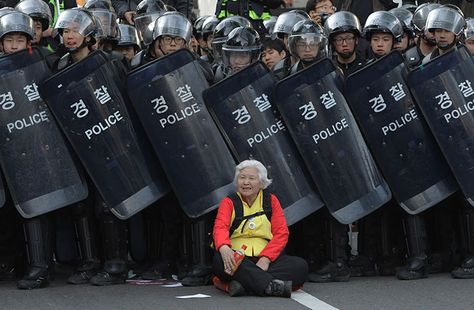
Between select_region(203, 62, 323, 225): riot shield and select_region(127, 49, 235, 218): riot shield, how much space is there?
12 centimetres

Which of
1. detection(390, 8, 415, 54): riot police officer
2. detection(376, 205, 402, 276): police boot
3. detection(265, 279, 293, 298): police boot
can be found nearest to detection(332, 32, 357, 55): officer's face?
detection(390, 8, 415, 54): riot police officer

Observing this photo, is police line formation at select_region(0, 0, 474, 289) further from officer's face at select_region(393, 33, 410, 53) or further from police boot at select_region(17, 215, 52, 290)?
officer's face at select_region(393, 33, 410, 53)

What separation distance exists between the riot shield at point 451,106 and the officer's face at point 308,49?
2.48 ft

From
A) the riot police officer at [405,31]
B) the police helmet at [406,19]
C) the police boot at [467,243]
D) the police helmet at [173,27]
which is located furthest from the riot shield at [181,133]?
the police helmet at [406,19]

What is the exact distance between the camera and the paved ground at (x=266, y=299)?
9.30 metres

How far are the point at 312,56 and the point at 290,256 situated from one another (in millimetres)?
1526

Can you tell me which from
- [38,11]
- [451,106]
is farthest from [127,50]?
[451,106]

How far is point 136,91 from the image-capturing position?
10148mm

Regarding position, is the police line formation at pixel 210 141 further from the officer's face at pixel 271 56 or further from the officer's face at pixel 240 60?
the officer's face at pixel 271 56

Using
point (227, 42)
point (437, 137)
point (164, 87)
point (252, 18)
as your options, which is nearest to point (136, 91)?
point (164, 87)

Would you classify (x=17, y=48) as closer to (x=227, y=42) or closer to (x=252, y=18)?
(x=227, y=42)

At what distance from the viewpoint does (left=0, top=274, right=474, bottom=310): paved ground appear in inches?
366

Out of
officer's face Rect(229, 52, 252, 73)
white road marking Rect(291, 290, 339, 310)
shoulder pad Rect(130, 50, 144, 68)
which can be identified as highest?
shoulder pad Rect(130, 50, 144, 68)

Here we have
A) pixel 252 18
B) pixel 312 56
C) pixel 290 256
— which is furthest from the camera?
pixel 252 18
